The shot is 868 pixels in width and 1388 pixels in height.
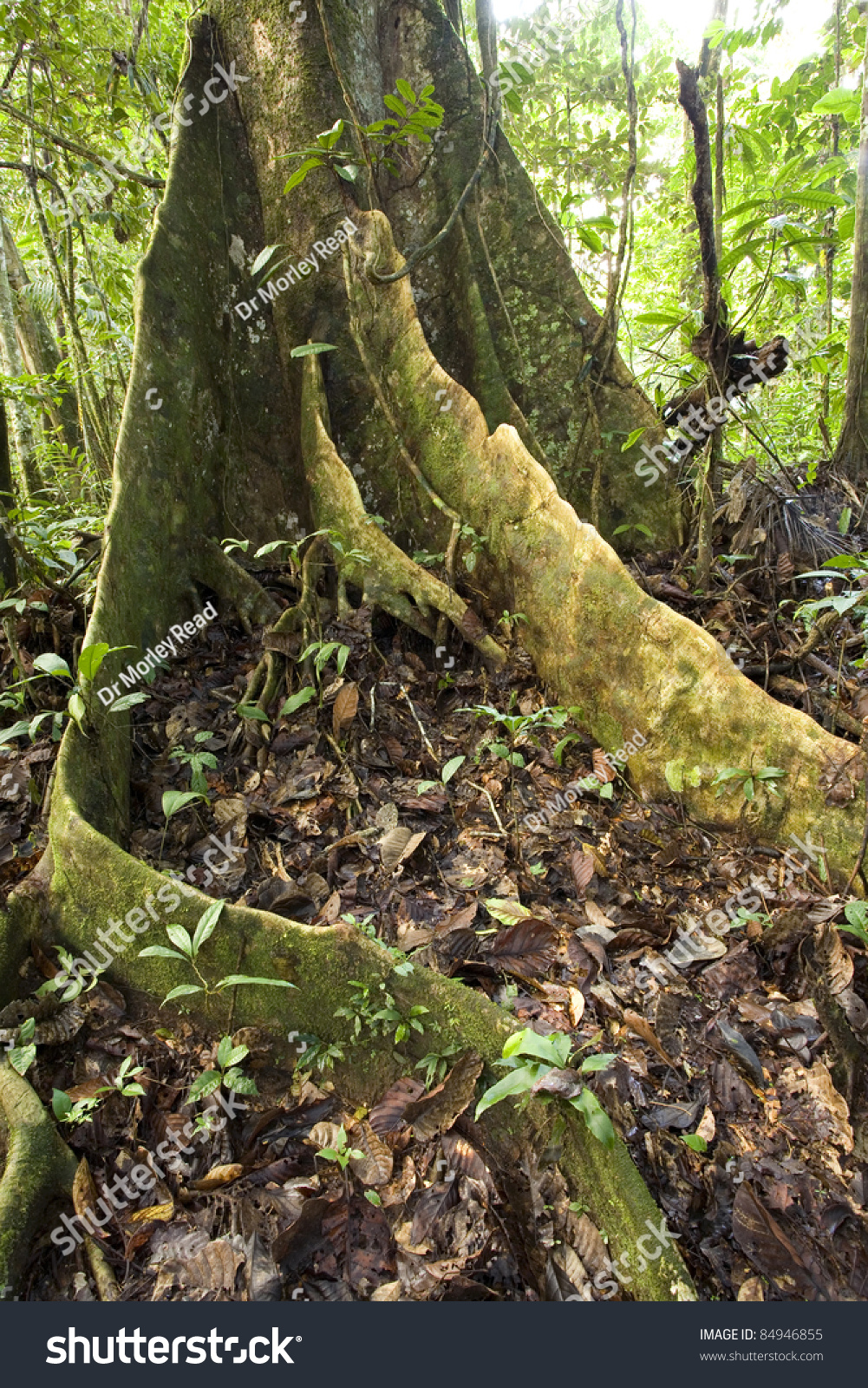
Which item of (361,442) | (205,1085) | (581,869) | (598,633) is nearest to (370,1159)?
(205,1085)

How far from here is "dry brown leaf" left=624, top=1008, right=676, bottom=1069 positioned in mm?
2480

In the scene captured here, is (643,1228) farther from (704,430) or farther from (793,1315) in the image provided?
(704,430)

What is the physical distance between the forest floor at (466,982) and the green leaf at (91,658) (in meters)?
0.62

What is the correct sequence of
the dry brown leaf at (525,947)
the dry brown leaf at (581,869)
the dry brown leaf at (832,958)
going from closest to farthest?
the dry brown leaf at (832,958) < the dry brown leaf at (525,947) < the dry brown leaf at (581,869)

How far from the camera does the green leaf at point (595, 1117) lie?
6.29 ft

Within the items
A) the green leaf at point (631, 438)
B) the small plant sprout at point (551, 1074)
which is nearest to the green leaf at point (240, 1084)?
the small plant sprout at point (551, 1074)

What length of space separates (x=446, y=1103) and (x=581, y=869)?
119cm

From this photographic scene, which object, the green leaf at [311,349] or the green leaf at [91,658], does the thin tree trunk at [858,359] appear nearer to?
the green leaf at [311,349]

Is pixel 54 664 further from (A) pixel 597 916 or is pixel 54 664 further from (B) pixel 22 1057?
(A) pixel 597 916

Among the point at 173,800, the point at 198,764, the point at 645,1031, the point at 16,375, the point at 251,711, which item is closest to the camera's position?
the point at 645,1031

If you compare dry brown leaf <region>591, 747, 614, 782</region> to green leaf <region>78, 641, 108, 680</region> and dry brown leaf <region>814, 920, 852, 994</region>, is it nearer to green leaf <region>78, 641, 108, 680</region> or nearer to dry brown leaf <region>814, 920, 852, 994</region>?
dry brown leaf <region>814, 920, 852, 994</region>

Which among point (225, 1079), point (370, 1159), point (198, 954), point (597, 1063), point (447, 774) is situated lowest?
point (370, 1159)

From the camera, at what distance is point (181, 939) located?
7.98ft

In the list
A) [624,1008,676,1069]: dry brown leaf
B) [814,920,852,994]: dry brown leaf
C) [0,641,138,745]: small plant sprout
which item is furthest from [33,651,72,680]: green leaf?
[814,920,852,994]: dry brown leaf
